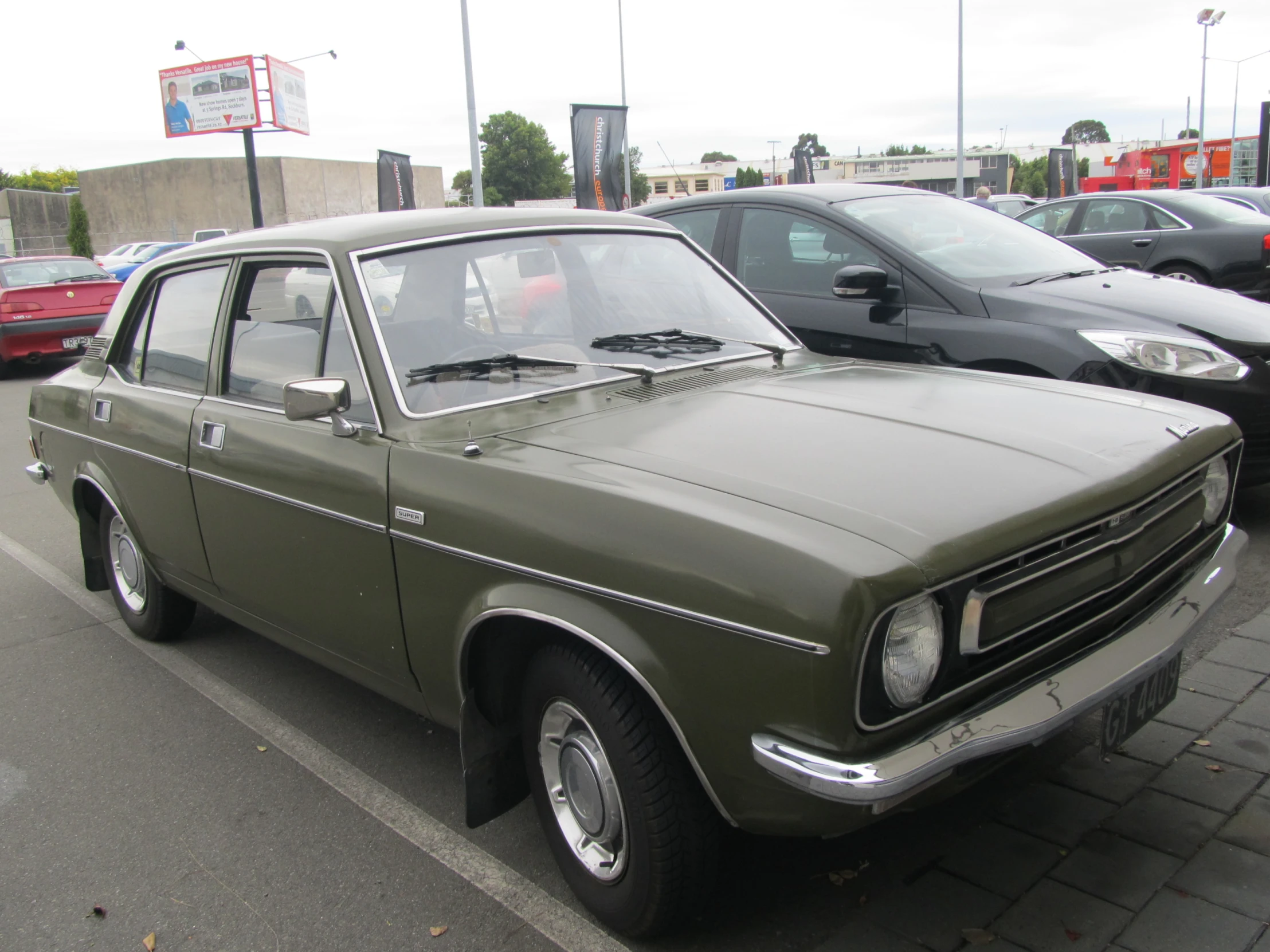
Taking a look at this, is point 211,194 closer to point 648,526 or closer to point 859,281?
point 859,281

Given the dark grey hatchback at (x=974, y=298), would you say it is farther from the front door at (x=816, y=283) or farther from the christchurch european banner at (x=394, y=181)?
the christchurch european banner at (x=394, y=181)

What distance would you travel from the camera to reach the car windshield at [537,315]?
2967 mm

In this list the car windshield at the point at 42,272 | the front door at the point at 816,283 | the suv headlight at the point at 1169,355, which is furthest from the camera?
the car windshield at the point at 42,272

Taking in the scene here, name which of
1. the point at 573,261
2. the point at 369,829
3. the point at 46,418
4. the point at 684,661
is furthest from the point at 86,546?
the point at 684,661

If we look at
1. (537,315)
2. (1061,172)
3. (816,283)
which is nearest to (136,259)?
(1061,172)

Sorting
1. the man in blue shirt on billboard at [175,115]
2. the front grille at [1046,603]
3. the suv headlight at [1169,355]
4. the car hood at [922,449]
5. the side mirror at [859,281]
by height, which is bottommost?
the front grille at [1046,603]

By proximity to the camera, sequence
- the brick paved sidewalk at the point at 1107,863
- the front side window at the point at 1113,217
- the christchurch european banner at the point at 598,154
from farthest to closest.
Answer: the christchurch european banner at the point at 598,154
the front side window at the point at 1113,217
the brick paved sidewalk at the point at 1107,863

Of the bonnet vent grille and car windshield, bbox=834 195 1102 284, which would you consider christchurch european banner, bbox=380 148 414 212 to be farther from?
the bonnet vent grille

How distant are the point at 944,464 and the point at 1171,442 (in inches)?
27.4

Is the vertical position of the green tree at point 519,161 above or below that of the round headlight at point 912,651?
above

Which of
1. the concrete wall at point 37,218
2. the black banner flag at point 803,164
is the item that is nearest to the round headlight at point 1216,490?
the black banner flag at point 803,164

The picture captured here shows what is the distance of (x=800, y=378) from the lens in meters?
3.26

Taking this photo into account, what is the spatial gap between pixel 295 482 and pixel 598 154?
1882cm

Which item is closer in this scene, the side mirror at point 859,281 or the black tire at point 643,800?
the black tire at point 643,800
